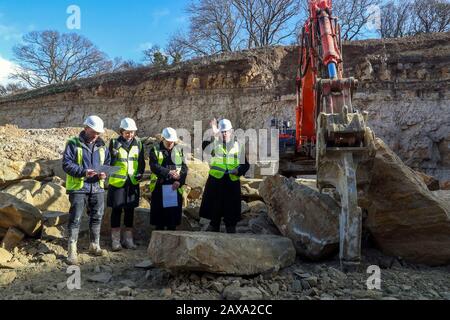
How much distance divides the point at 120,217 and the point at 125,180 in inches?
18.5

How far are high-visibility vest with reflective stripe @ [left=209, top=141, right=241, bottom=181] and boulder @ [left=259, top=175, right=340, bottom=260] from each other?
0.63m

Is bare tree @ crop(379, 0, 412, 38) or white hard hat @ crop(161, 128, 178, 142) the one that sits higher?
bare tree @ crop(379, 0, 412, 38)

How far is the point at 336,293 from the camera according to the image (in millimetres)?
3361

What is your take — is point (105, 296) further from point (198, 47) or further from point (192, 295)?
point (198, 47)

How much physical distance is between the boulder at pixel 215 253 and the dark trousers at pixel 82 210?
1.16 meters

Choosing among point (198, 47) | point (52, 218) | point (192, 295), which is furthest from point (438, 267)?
point (198, 47)

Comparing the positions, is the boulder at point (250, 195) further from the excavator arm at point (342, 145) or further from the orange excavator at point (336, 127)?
the excavator arm at point (342, 145)

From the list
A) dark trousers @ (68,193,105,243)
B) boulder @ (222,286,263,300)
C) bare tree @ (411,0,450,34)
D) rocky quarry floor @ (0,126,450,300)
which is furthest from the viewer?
bare tree @ (411,0,450,34)

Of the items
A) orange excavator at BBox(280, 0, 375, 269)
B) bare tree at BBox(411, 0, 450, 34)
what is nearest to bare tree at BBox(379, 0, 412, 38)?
bare tree at BBox(411, 0, 450, 34)

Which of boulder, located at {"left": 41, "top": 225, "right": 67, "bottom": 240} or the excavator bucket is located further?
boulder, located at {"left": 41, "top": 225, "right": 67, "bottom": 240}

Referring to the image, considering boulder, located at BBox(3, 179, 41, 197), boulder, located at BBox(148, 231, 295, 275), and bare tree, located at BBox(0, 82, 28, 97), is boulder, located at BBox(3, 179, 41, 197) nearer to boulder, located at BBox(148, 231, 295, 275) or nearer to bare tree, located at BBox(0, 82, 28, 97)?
boulder, located at BBox(148, 231, 295, 275)

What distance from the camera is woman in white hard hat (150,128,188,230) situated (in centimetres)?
507

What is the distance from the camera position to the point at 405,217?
4344 millimetres

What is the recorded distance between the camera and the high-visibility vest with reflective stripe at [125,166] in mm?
4918
